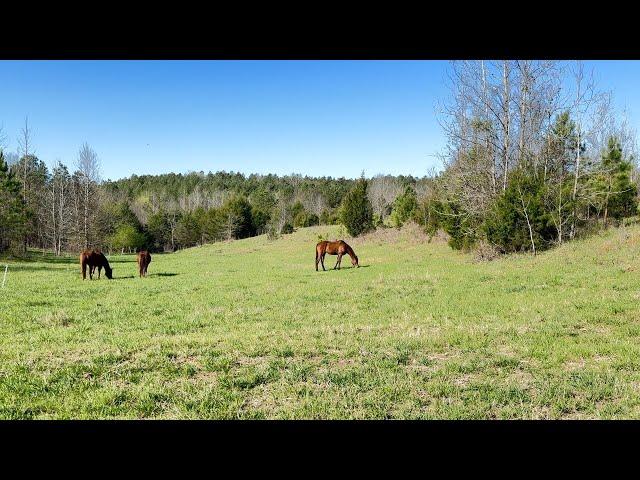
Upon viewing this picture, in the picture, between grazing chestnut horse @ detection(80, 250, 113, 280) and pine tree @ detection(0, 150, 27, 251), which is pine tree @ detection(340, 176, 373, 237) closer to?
grazing chestnut horse @ detection(80, 250, 113, 280)

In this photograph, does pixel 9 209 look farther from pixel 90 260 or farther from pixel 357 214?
pixel 357 214

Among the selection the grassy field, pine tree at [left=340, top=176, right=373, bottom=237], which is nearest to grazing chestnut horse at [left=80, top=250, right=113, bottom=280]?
the grassy field

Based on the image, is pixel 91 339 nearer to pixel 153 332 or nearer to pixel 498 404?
pixel 153 332

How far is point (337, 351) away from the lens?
627 cm

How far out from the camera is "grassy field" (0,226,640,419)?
14.0 ft

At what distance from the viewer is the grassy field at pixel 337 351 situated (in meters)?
4.27

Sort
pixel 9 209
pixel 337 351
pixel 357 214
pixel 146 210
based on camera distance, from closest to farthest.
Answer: pixel 337 351, pixel 9 209, pixel 357 214, pixel 146 210

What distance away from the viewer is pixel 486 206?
2061cm

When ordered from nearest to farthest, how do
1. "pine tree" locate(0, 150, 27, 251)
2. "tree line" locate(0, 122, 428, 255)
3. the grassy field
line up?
the grassy field → "pine tree" locate(0, 150, 27, 251) → "tree line" locate(0, 122, 428, 255)

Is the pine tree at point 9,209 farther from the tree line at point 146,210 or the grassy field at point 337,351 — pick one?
the grassy field at point 337,351

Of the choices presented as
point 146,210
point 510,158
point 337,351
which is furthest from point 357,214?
point 146,210

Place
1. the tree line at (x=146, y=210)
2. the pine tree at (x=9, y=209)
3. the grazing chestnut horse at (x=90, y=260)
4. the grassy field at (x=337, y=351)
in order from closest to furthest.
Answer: the grassy field at (x=337, y=351) < the grazing chestnut horse at (x=90, y=260) < the pine tree at (x=9, y=209) < the tree line at (x=146, y=210)

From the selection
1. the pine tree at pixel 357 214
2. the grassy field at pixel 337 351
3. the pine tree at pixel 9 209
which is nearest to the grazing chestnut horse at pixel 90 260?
the grassy field at pixel 337 351
